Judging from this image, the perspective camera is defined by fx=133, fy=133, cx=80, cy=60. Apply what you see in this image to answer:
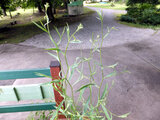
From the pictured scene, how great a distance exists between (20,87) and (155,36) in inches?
280

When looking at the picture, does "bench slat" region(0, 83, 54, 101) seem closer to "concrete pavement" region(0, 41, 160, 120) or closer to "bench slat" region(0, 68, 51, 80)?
"bench slat" region(0, 68, 51, 80)

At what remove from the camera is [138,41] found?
20.9 feet

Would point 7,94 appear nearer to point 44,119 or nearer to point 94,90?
point 44,119

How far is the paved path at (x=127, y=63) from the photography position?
8.80 feet

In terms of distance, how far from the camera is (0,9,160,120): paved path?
A: 8.80 ft

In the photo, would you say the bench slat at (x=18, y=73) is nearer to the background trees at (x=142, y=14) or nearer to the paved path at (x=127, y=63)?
the paved path at (x=127, y=63)

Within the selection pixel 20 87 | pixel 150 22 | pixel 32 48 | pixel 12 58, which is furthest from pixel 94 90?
pixel 150 22

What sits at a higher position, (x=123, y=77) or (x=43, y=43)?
(x=43, y=43)

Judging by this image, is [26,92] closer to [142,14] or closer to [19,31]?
[19,31]

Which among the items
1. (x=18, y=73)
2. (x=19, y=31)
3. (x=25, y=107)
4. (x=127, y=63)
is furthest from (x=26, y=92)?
Result: (x=19, y=31)

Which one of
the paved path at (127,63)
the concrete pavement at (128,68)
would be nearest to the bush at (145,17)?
the paved path at (127,63)

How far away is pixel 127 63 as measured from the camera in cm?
435

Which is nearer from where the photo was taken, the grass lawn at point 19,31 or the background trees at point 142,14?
the grass lawn at point 19,31

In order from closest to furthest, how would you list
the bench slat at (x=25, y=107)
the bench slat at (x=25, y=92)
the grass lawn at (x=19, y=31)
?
the bench slat at (x=25, y=92) < the bench slat at (x=25, y=107) < the grass lawn at (x=19, y=31)
